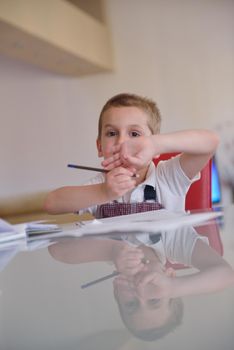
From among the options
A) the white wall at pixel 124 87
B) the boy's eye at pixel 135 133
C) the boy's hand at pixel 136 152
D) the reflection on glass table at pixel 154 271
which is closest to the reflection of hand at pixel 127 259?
the reflection on glass table at pixel 154 271

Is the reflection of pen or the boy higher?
the boy

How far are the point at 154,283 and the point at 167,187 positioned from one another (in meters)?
0.74

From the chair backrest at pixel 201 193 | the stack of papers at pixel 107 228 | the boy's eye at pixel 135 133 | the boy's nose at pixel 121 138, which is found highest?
the boy's eye at pixel 135 133

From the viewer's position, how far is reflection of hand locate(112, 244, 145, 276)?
348 mm

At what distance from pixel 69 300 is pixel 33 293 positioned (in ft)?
0.19

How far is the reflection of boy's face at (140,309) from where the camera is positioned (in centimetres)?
23

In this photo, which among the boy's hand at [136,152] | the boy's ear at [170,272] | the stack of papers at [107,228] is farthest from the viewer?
the boy's hand at [136,152]

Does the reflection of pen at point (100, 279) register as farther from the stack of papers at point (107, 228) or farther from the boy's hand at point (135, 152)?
the boy's hand at point (135, 152)

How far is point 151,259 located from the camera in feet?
1.26

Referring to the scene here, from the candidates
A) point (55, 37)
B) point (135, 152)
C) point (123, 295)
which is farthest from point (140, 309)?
point (55, 37)

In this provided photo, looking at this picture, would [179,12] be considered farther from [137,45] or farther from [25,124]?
[25,124]

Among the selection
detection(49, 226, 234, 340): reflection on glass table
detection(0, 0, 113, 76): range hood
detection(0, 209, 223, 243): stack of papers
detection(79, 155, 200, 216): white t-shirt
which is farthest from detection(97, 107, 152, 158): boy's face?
detection(0, 0, 113, 76): range hood

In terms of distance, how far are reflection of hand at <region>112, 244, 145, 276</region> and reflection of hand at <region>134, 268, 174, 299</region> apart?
17mm

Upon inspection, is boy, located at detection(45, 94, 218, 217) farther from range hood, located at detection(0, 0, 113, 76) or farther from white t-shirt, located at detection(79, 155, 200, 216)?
range hood, located at detection(0, 0, 113, 76)
